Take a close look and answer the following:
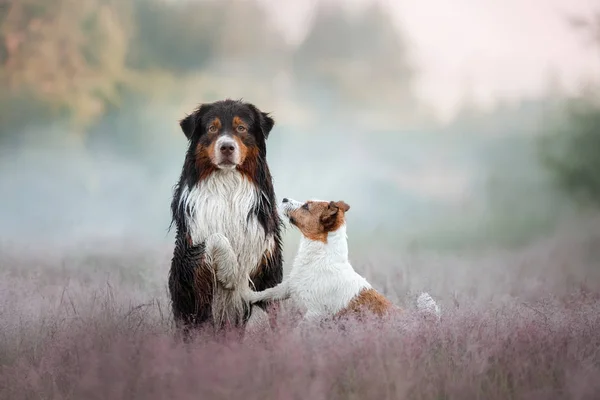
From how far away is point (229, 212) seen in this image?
6477mm

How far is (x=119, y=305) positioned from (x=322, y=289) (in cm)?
204

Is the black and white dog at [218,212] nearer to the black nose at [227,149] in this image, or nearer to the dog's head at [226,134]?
the dog's head at [226,134]

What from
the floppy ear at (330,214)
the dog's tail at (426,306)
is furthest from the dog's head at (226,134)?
the dog's tail at (426,306)

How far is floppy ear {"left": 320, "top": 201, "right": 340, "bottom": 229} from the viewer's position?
6546 millimetres

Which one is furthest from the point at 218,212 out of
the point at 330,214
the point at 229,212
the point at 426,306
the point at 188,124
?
the point at 426,306

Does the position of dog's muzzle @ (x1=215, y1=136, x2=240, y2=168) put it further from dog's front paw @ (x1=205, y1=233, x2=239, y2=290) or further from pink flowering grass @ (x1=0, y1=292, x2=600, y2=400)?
Answer: pink flowering grass @ (x1=0, y1=292, x2=600, y2=400)

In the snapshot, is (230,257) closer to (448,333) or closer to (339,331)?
(339,331)

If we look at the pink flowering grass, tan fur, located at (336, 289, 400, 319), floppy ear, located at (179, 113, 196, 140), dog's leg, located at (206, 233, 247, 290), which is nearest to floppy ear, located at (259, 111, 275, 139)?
floppy ear, located at (179, 113, 196, 140)

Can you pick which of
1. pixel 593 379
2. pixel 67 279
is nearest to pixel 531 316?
pixel 593 379

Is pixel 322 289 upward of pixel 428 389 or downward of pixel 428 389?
upward

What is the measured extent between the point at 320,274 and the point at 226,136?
1.40m

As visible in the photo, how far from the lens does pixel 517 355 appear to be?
5.61m

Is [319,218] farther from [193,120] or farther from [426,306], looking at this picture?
[193,120]

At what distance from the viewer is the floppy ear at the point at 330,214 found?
655 cm
